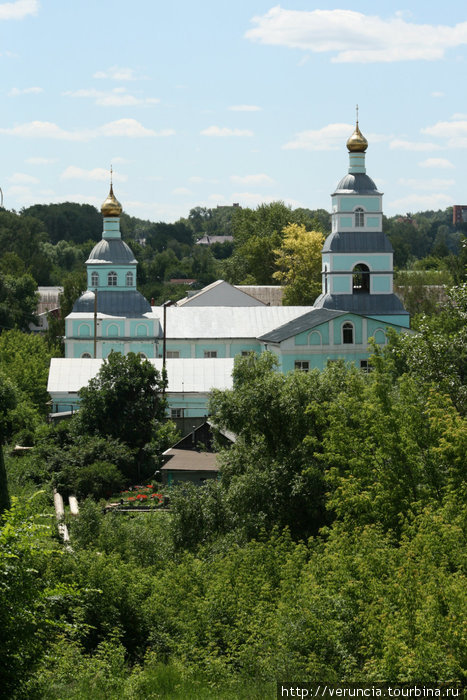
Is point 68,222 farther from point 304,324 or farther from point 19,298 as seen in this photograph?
point 304,324

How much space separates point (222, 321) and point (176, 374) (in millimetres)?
13953

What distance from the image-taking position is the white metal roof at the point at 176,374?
4272cm

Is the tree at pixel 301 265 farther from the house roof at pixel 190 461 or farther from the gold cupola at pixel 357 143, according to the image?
the house roof at pixel 190 461

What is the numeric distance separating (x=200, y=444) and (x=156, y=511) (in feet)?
13.2

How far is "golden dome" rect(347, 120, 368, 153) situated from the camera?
50188 millimetres

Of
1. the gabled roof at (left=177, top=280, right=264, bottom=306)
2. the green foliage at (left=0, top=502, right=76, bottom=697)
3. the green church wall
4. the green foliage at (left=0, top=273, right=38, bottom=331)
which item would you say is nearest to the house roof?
the green foliage at (left=0, top=502, right=76, bottom=697)

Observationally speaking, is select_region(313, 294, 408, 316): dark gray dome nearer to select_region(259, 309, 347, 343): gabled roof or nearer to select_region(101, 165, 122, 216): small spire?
select_region(259, 309, 347, 343): gabled roof

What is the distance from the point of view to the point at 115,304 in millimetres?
55219

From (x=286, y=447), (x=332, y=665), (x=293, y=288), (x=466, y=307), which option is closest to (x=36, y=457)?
(x=286, y=447)

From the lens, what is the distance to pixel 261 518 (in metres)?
22.1

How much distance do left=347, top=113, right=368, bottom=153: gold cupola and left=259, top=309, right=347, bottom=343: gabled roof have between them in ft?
26.2

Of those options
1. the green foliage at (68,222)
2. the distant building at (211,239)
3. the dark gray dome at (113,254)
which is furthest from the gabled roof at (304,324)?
the distant building at (211,239)

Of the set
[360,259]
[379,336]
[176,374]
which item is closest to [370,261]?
[360,259]

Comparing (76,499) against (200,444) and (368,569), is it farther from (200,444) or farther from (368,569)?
(368,569)
